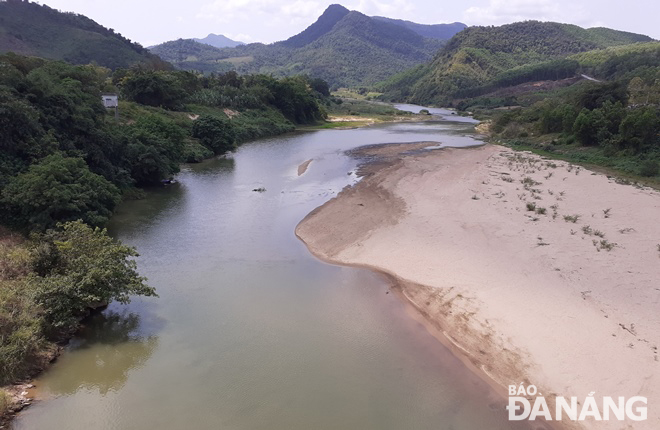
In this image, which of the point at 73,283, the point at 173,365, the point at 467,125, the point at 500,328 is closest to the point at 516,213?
the point at 500,328

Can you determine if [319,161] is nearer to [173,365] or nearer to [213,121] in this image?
[213,121]

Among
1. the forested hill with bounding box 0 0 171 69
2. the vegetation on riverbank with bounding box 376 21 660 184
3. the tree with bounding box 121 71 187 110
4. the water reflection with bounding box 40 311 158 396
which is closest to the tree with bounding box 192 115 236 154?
the tree with bounding box 121 71 187 110

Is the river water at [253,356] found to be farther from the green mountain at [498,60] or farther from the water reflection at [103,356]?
the green mountain at [498,60]

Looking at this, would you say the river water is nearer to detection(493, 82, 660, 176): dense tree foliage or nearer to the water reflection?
the water reflection

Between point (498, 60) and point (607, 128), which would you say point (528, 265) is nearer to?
point (607, 128)

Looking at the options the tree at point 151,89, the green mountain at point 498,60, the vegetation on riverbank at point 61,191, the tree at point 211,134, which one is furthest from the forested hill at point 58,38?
the green mountain at point 498,60

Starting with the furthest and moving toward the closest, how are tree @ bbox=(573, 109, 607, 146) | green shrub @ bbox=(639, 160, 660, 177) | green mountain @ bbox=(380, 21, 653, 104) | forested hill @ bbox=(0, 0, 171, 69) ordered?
1. green mountain @ bbox=(380, 21, 653, 104)
2. forested hill @ bbox=(0, 0, 171, 69)
3. tree @ bbox=(573, 109, 607, 146)
4. green shrub @ bbox=(639, 160, 660, 177)
